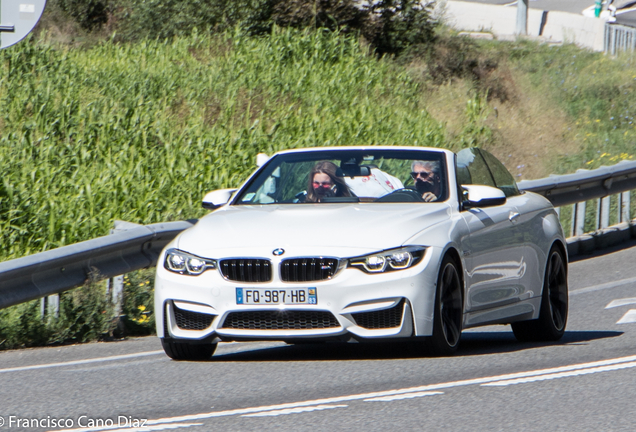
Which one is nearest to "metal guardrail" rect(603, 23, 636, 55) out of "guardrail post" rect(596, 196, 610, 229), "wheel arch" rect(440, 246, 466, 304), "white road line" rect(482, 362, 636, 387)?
"guardrail post" rect(596, 196, 610, 229)

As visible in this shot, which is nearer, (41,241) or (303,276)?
(303,276)

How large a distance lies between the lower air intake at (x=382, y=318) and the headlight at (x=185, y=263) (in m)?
0.95

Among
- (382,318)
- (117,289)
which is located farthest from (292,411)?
(117,289)

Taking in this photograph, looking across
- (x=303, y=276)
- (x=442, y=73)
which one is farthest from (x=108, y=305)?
(x=442, y=73)

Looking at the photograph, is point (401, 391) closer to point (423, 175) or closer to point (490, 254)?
point (490, 254)

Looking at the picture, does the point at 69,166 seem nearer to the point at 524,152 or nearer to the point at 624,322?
the point at 624,322

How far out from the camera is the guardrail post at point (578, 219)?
51.5ft

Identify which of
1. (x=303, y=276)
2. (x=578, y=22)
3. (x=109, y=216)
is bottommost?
(x=578, y=22)

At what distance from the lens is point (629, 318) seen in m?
9.40

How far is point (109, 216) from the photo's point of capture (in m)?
12.0

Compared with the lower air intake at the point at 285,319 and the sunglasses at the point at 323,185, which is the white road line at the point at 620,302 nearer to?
the sunglasses at the point at 323,185

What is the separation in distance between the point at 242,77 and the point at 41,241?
35.5 ft

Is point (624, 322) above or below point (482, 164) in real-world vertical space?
below

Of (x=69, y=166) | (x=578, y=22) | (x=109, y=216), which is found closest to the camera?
(x=109, y=216)
